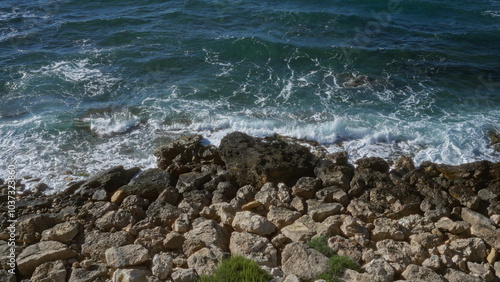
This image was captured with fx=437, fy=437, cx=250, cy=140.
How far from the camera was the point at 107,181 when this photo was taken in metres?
12.2

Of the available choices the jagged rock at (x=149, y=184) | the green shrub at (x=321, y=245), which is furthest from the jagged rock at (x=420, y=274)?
the jagged rock at (x=149, y=184)

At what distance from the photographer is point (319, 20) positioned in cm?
2431

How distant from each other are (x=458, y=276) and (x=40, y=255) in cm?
822

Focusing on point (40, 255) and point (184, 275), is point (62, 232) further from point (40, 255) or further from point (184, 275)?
point (184, 275)

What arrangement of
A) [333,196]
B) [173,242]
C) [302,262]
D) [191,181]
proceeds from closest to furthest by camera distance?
[302,262], [173,242], [333,196], [191,181]

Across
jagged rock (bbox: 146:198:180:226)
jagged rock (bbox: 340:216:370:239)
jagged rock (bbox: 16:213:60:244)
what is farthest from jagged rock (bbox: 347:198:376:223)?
jagged rock (bbox: 16:213:60:244)

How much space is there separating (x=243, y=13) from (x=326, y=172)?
16407 millimetres

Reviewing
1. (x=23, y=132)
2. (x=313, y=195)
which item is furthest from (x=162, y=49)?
(x=313, y=195)

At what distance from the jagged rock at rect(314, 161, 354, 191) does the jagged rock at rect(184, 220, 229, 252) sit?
10.8 feet

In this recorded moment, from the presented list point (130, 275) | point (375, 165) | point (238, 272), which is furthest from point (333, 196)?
point (130, 275)

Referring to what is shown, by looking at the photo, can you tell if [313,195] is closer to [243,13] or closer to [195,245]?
[195,245]

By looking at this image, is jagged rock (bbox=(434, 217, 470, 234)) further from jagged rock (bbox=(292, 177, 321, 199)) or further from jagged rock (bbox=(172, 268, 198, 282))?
jagged rock (bbox=(172, 268, 198, 282))

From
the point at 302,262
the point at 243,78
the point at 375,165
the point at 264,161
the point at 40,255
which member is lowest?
the point at 375,165

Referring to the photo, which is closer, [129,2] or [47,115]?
[47,115]
